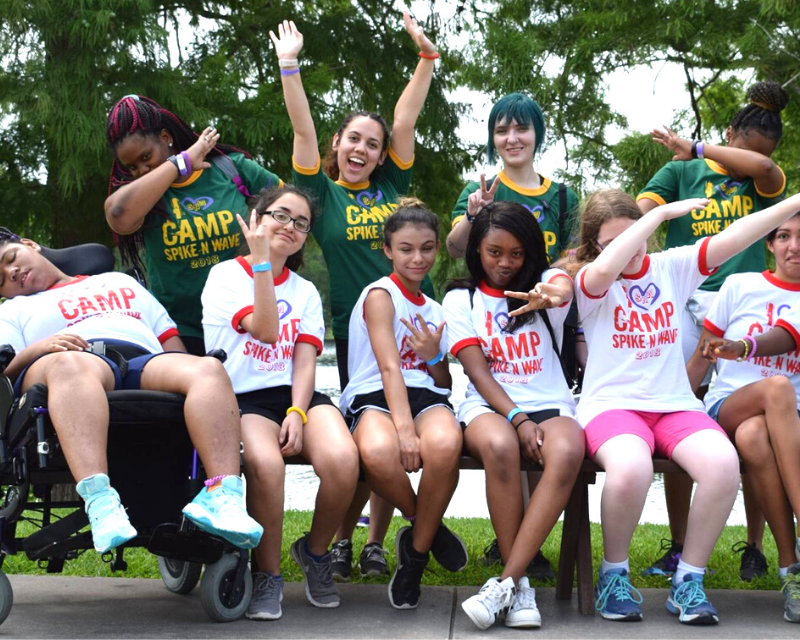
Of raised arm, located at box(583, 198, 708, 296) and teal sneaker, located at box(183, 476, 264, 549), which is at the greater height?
raised arm, located at box(583, 198, 708, 296)

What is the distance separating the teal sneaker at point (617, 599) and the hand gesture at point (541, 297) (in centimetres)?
100

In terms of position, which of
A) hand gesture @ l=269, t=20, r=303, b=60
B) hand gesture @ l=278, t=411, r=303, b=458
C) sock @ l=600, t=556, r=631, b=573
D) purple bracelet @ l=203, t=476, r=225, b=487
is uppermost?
hand gesture @ l=269, t=20, r=303, b=60

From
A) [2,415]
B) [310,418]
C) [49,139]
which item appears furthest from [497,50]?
[2,415]

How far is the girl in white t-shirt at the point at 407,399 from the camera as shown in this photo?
3789 millimetres

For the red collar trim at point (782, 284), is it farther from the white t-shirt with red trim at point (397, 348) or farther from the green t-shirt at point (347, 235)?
the green t-shirt at point (347, 235)

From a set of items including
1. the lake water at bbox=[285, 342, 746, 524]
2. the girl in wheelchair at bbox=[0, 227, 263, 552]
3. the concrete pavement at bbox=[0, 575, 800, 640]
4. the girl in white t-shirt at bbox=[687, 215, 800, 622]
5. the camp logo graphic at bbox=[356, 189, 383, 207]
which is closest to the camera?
the girl in wheelchair at bbox=[0, 227, 263, 552]

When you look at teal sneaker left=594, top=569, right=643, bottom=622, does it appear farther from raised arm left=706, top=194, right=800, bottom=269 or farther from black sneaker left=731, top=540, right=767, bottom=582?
raised arm left=706, top=194, right=800, bottom=269

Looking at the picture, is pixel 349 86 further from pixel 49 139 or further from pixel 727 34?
pixel 727 34

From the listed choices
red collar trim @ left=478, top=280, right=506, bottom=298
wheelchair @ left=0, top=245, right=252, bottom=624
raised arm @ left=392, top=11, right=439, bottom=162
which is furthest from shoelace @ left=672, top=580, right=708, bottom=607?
raised arm @ left=392, top=11, right=439, bottom=162

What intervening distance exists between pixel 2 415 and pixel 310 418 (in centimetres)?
111

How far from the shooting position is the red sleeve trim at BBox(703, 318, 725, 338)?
4254 mm

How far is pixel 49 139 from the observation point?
7.22 m

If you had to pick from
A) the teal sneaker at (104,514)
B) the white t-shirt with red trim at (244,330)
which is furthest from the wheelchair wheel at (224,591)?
the white t-shirt with red trim at (244,330)

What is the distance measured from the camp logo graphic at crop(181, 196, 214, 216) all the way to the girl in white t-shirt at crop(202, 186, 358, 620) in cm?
32
